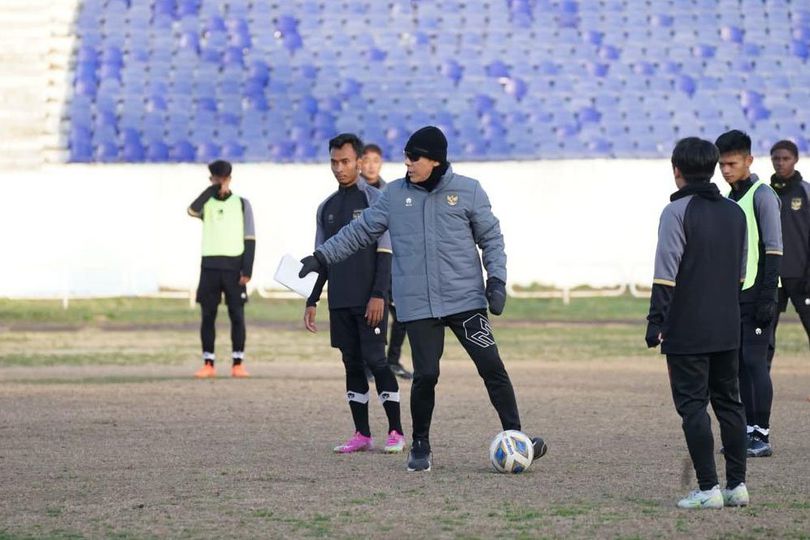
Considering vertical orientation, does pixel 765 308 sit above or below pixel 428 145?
below

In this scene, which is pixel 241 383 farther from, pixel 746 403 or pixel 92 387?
pixel 746 403

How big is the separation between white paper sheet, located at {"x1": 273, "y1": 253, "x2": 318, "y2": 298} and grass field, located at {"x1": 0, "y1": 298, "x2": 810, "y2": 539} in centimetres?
115

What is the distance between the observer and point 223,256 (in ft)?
57.3

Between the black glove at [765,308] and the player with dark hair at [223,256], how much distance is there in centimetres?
→ 821

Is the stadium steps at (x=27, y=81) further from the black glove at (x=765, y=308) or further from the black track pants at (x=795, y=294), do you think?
the black glove at (x=765, y=308)

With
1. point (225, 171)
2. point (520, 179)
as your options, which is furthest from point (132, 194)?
point (225, 171)

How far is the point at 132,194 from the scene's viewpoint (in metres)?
36.3

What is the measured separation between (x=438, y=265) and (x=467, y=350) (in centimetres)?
55

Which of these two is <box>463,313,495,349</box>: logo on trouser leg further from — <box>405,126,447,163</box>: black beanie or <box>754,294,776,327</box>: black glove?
<box>754,294,776,327</box>: black glove

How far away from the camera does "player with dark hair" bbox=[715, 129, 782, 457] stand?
32.4ft

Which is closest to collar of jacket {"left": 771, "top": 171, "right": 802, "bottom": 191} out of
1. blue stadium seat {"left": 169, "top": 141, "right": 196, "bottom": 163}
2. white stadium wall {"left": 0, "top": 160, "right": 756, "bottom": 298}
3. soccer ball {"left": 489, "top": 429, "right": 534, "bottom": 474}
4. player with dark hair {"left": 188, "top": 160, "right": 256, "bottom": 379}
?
soccer ball {"left": 489, "top": 429, "right": 534, "bottom": 474}

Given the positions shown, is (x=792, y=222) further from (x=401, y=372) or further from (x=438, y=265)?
(x=401, y=372)

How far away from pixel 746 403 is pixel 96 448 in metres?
4.60

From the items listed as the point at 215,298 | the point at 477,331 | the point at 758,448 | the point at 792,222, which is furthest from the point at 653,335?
the point at 215,298
